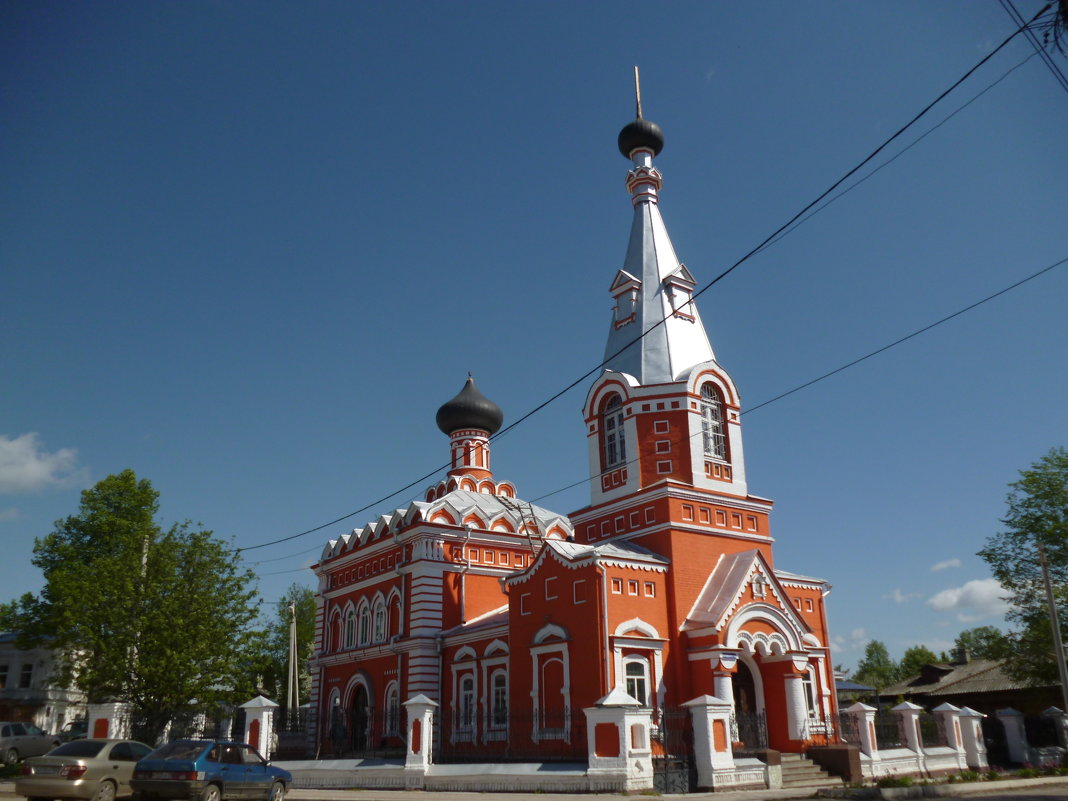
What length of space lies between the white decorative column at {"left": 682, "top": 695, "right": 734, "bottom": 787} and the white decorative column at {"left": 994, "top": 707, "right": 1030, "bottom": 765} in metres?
11.4

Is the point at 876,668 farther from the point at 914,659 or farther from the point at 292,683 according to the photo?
the point at 292,683

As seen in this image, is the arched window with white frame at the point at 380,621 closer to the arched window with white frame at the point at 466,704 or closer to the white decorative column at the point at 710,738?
the arched window with white frame at the point at 466,704

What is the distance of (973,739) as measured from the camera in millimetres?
22016

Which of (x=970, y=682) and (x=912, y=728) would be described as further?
(x=970, y=682)

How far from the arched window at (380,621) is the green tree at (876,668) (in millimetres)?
46126

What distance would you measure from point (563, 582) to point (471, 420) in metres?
13.5

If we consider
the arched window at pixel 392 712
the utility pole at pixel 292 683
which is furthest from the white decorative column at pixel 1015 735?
the utility pole at pixel 292 683

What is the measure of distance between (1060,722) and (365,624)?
21.7 metres

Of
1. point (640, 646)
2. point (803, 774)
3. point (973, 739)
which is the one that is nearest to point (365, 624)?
point (640, 646)

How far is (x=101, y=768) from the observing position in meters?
13.8

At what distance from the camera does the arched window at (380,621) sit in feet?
92.4

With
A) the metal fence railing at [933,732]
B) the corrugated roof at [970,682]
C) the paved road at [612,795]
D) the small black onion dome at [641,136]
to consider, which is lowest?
the paved road at [612,795]

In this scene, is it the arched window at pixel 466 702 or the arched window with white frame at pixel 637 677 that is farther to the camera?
the arched window at pixel 466 702

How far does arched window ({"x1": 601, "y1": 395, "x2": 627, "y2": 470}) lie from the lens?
944 inches
